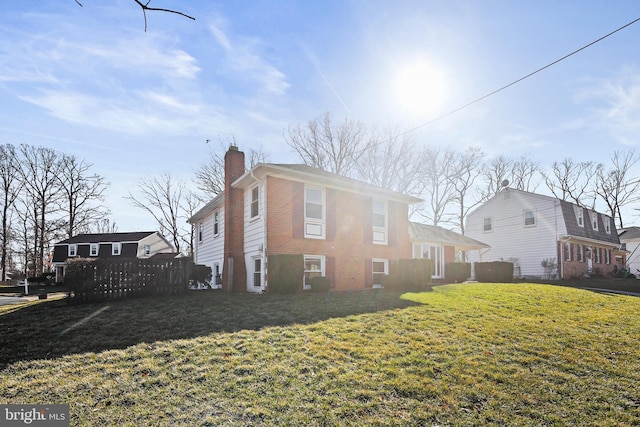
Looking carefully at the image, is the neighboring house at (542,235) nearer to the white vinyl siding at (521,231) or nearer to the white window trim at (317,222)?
the white vinyl siding at (521,231)

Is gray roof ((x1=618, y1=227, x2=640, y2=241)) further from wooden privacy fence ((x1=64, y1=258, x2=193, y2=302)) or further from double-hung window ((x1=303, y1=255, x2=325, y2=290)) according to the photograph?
wooden privacy fence ((x1=64, y1=258, x2=193, y2=302))

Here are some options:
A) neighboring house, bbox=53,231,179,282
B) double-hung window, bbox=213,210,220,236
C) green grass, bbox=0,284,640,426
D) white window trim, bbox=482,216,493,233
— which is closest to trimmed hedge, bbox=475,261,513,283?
white window trim, bbox=482,216,493,233

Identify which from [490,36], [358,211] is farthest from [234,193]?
[490,36]

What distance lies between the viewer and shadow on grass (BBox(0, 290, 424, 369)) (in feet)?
19.0

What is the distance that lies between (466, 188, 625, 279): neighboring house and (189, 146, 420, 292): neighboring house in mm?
13605

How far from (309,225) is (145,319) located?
24.2 ft

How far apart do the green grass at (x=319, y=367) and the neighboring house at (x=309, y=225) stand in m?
5.16

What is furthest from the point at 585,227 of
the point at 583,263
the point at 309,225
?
the point at 309,225

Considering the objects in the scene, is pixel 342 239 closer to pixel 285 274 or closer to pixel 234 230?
pixel 285 274

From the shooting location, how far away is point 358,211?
15.6 meters

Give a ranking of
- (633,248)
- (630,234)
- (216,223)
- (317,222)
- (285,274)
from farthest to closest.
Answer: (630,234) < (633,248) < (216,223) < (317,222) < (285,274)

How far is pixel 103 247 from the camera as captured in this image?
4275 cm

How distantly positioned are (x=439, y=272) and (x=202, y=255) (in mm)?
14503

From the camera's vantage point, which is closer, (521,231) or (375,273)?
(375,273)
